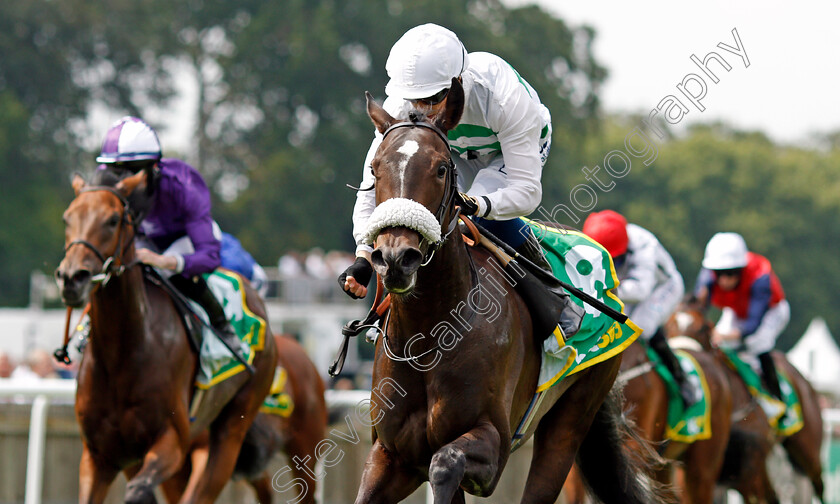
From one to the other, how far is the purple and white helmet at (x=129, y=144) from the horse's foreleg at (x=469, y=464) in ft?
10.9

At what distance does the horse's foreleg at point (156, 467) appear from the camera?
6105 mm

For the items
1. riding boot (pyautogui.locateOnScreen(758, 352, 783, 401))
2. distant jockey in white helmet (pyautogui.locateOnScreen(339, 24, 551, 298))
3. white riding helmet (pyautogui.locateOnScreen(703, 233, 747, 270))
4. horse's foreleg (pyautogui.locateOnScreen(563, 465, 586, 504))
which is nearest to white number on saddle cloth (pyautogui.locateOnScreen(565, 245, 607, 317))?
distant jockey in white helmet (pyautogui.locateOnScreen(339, 24, 551, 298))

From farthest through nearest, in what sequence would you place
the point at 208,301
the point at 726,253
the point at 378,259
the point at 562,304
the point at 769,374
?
the point at 769,374 → the point at 726,253 → the point at 208,301 → the point at 562,304 → the point at 378,259

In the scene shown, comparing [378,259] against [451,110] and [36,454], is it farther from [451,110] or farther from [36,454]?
[36,454]

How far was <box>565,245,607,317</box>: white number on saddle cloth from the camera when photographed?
5.65 metres

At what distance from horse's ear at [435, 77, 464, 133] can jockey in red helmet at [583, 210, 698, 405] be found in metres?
4.00

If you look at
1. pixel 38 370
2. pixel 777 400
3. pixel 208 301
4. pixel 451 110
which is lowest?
pixel 38 370

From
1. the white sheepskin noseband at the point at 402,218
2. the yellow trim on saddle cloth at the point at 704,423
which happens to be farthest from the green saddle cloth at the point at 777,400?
the white sheepskin noseband at the point at 402,218

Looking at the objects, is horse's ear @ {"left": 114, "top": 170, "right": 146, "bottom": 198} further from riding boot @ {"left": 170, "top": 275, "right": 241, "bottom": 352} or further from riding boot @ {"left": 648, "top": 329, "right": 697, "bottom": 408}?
riding boot @ {"left": 648, "top": 329, "right": 697, "bottom": 408}

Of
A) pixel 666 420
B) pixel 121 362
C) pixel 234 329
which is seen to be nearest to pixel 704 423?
pixel 666 420

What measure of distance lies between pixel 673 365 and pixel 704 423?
21.9 inches

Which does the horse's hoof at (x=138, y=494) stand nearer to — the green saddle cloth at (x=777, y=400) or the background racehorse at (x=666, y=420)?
the background racehorse at (x=666, y=420)

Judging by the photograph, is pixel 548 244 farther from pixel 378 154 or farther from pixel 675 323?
pixel 675 323

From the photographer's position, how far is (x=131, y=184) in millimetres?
6641
